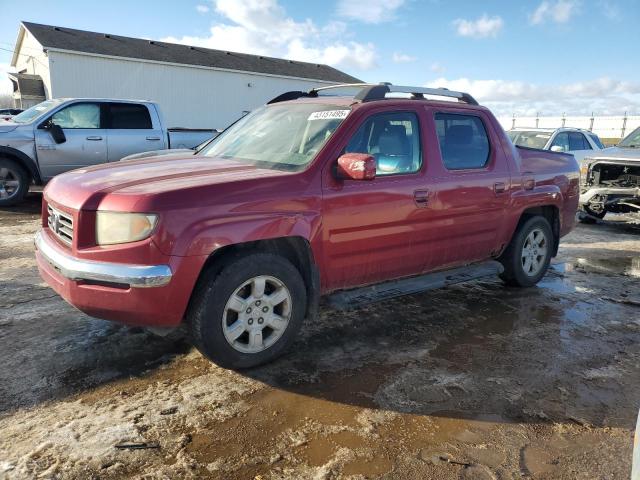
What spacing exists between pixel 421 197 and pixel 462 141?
90 cm

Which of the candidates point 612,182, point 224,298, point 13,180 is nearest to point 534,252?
point 224,298

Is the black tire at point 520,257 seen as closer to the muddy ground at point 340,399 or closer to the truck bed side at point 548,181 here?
the truck bed side at point 548,181

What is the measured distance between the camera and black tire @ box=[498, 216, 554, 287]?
519 centimetres

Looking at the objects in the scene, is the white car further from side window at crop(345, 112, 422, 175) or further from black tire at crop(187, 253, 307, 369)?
black tire at crop(187, 253, 307, 369)

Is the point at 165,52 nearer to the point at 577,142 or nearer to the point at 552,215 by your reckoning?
the point at 577,142

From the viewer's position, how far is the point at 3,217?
8.41m

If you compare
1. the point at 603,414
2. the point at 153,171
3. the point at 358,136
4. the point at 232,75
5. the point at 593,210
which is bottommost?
the point at 603,414

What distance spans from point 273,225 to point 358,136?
1047 mm

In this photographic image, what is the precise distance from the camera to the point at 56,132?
9148mm

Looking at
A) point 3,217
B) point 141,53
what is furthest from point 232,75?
point 3,217

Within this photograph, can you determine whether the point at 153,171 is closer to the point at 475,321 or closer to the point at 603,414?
the point at 475,321

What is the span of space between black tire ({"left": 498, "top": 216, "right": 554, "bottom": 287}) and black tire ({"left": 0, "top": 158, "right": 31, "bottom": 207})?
8264mm

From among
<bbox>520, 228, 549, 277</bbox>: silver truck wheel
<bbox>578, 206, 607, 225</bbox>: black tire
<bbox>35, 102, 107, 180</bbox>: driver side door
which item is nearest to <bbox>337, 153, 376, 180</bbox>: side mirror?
<bbox>520, 228, 549, 277</bbox>: silver truck wheel

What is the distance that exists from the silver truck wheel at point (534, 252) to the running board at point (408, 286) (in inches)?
19.2
